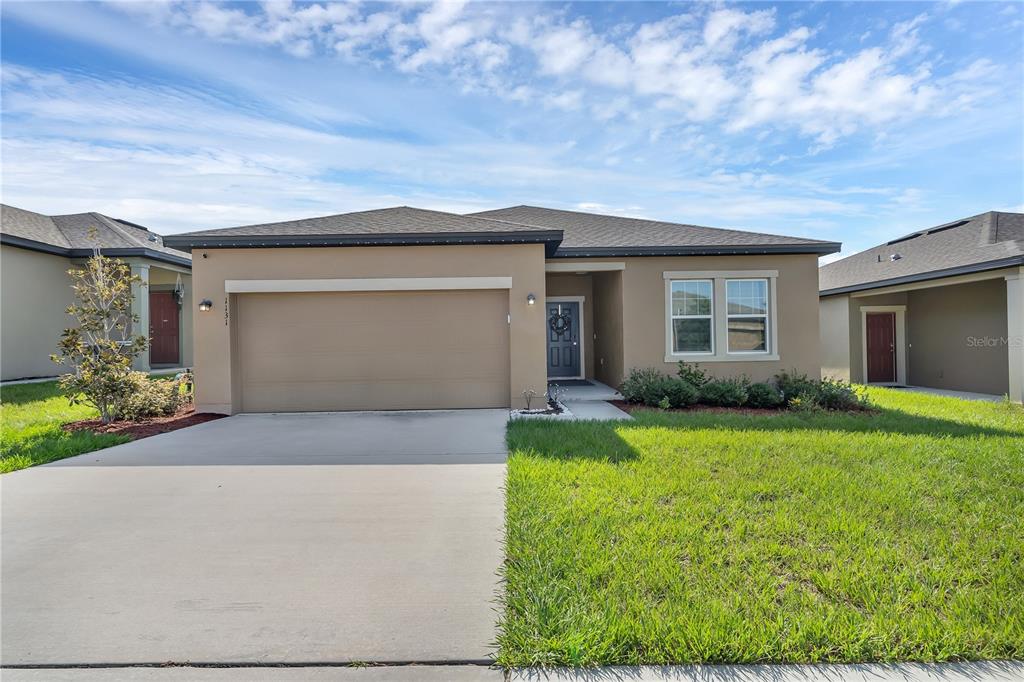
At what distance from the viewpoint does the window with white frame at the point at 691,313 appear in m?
11.0

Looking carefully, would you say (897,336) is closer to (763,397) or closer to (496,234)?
(763,397)

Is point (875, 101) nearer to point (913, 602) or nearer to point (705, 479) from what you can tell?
point (705, 479)

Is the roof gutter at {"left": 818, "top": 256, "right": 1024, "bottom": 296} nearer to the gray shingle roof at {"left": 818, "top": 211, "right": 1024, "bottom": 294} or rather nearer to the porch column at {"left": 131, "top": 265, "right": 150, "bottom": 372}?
the gray shingle roof at {"left": 818, "top": 211, "right": 1024, "bottom": 294}

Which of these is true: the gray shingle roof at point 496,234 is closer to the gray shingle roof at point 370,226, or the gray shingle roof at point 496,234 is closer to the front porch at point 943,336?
the gray shingle roof at point 370,226

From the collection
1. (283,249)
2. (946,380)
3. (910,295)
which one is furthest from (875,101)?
(283,249)

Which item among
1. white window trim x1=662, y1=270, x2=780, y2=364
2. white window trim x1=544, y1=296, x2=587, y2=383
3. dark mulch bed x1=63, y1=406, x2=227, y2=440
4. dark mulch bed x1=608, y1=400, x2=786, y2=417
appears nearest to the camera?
dark mulch bed x1=63, y1=406, x2=227, y2=440

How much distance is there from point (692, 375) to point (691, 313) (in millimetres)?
1540

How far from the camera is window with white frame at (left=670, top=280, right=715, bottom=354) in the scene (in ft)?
36.1

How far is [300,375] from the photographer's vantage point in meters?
9.67

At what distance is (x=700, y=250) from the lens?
10680 millimetres

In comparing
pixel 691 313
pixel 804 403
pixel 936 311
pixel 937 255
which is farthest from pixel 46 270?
pixel 936 311

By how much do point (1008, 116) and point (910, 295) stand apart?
17.5ft

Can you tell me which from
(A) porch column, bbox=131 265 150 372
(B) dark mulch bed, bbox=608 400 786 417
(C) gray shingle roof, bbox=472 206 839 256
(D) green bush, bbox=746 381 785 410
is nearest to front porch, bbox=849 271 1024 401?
(C) gray shingle roof, bbox=472 206 839 256

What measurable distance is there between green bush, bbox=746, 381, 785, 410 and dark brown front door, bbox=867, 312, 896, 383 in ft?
23.5
